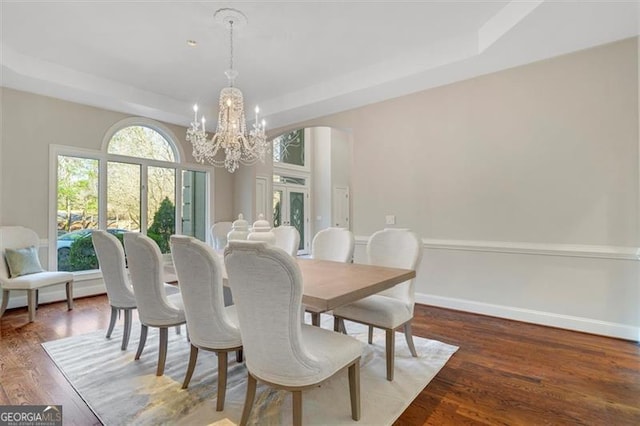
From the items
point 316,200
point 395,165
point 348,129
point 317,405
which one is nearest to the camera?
point 317,405

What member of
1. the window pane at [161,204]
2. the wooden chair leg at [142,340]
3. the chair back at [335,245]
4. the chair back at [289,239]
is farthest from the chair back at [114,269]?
the window pane at [161,204]

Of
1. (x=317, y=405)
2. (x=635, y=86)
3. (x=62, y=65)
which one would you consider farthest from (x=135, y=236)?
(x=635, y=86)

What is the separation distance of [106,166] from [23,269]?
1759 millimetres

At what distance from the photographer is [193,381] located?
2.22 m

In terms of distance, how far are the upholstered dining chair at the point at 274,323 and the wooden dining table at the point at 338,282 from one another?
15 centimetres

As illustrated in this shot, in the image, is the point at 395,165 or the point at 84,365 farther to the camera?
the point at 395,165

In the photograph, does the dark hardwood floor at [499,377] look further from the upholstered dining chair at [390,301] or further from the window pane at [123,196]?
the window pane at [123,196]

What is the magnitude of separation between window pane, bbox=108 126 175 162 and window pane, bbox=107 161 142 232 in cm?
22

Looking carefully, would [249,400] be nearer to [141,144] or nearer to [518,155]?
[518,155]

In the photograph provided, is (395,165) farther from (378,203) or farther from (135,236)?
(135,236)

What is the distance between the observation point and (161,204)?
218 inches

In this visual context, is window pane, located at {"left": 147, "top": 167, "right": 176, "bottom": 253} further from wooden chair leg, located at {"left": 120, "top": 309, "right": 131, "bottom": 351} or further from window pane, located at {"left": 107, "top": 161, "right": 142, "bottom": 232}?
wooden chair leg, located at {"left": 120, "top": 309, "right": 131, "bottom": 351}

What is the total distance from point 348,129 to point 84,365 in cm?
418

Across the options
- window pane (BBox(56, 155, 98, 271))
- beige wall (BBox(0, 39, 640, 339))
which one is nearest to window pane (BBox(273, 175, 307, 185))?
beige wall (BBox(0, 39, 640, 339))
